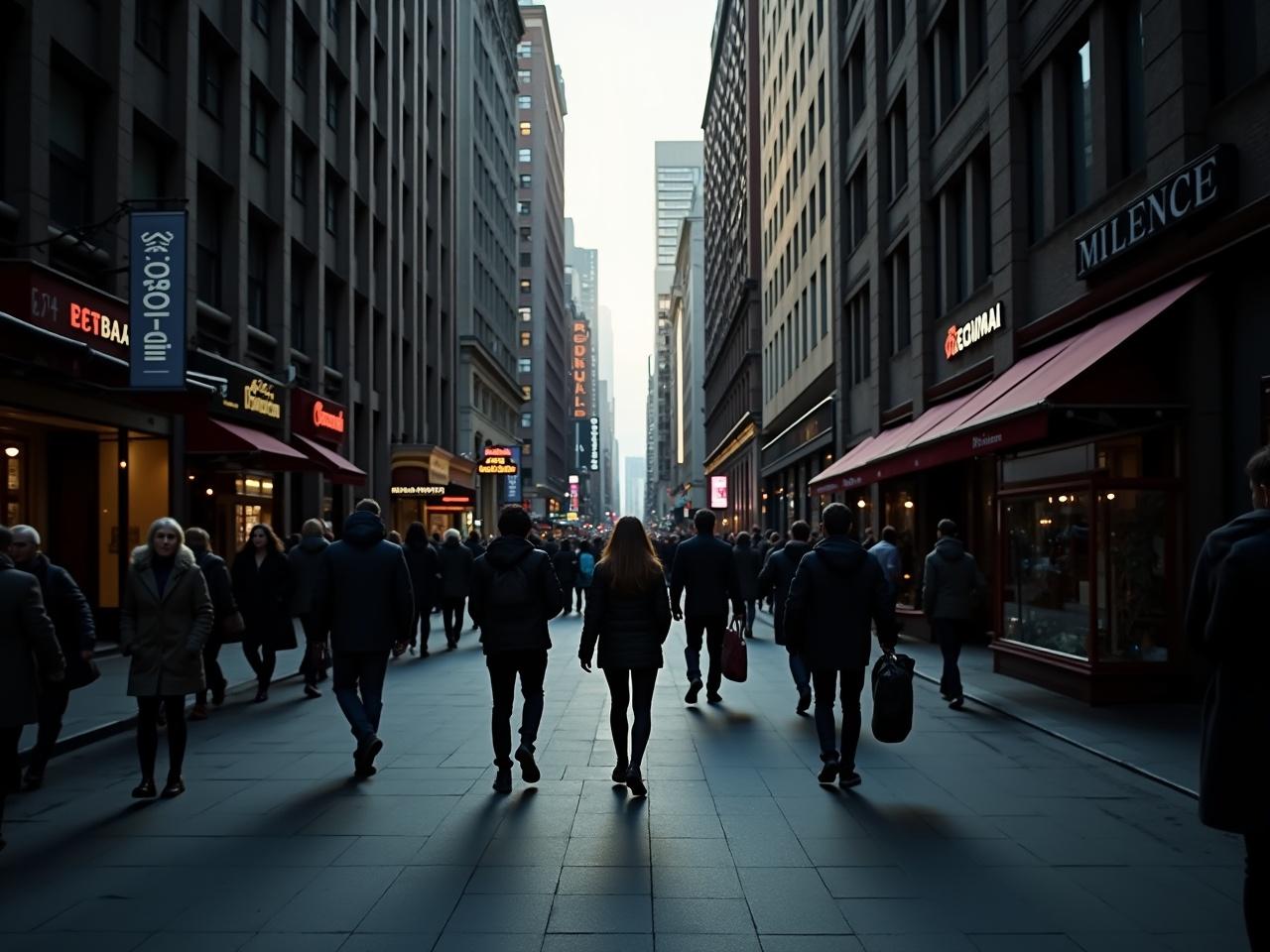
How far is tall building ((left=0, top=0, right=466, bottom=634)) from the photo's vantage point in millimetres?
14328

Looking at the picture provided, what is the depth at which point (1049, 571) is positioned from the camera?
1339 centimetres

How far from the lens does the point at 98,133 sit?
16.6 m

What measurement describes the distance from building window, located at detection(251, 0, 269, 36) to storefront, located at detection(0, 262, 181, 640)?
10.2 m

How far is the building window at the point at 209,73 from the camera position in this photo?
69.1 feet

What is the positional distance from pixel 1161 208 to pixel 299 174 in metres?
21.1

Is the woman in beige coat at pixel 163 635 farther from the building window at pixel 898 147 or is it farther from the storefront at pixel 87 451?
the building window at pixel 898 147

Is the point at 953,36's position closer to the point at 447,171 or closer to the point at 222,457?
the point at 222,457

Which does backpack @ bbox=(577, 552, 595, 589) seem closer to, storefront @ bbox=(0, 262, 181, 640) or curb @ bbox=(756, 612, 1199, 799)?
storefront @ bbox=(0, 262, 181, 640)

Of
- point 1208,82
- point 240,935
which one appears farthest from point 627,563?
point 1208,82

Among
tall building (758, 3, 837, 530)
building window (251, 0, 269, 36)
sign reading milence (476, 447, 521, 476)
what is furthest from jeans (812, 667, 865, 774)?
sign reading milence (476, 447, 521, 476)

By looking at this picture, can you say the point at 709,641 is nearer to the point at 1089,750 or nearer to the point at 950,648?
the point at 950,648

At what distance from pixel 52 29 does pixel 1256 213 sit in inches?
589

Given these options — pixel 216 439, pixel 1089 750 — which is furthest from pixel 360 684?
pixel 216 439

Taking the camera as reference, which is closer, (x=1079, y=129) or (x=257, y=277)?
(x=1079, y=129)
